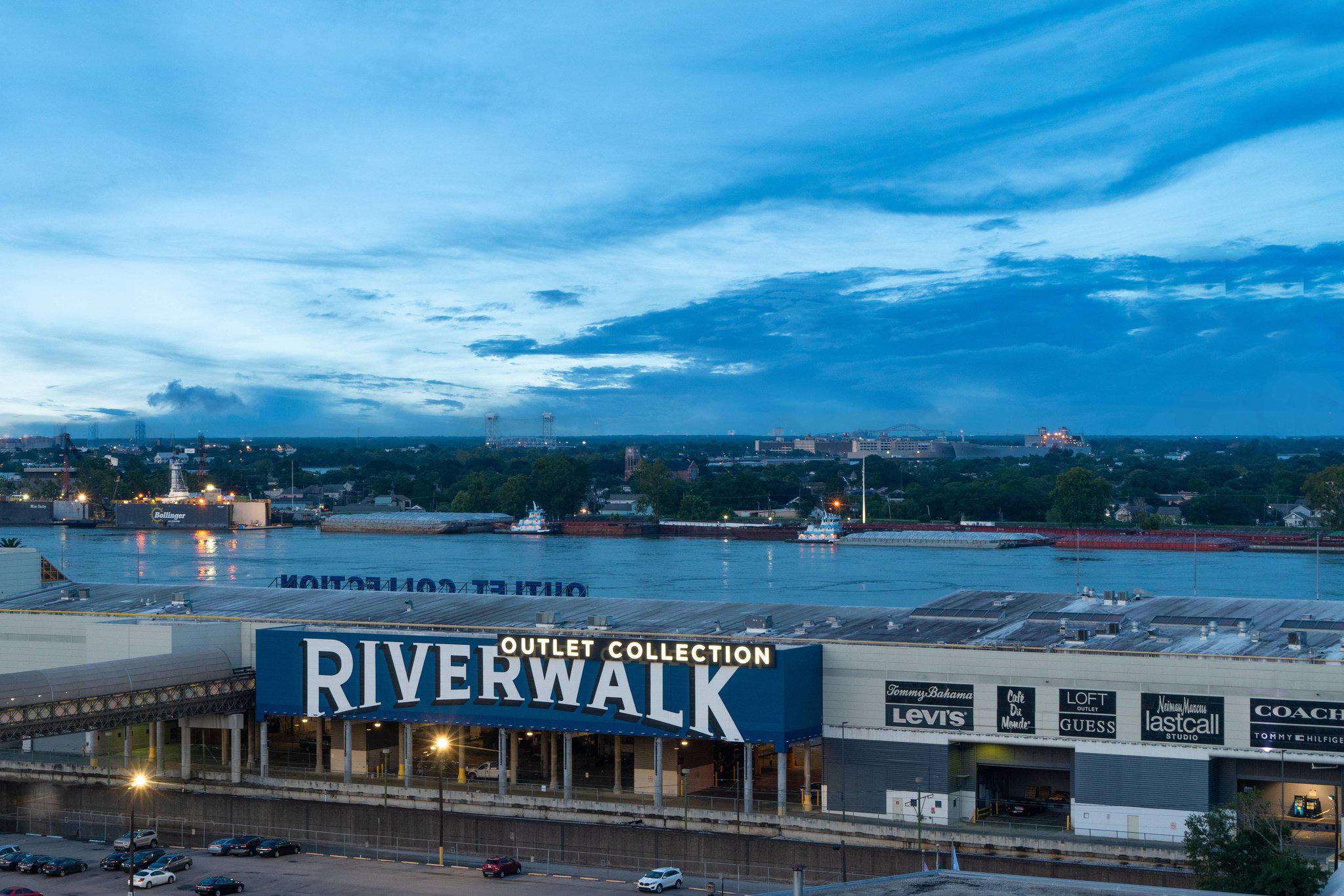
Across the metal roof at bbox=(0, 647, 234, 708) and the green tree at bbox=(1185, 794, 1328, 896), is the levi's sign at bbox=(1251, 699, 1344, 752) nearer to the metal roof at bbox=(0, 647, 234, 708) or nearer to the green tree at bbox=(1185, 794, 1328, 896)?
the green tree at bbox=(1185, 794, 1328, 896)

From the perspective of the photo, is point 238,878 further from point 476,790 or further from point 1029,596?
point 1029,596

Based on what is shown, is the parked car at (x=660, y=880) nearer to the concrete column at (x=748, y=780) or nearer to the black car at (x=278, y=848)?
the concrete column at (x=748, y=780)

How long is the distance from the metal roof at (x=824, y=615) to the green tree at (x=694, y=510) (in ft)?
375

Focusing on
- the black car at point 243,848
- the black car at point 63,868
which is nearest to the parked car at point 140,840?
the black car at point 63,868

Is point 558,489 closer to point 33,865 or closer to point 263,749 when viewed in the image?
point 263,749

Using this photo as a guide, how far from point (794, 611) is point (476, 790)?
956 cm

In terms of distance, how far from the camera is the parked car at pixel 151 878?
3103 cm

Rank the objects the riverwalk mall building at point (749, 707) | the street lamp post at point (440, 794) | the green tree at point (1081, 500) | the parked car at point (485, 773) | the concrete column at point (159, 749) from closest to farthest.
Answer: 1. the riverwalk mall building at point (749, 707)
2. the street lamp post at point (440, 794)
3. the parked car at point (485, 773)
4. the concrete column at point (159, 749)
5. the green tree at point (1081, 500)

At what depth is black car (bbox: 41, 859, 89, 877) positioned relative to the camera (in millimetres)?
32375

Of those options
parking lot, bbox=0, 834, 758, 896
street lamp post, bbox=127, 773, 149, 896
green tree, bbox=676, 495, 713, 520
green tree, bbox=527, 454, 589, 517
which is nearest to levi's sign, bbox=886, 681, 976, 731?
parking lot, bbox=0, 834, 758, 896

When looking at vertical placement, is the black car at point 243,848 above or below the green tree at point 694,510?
below

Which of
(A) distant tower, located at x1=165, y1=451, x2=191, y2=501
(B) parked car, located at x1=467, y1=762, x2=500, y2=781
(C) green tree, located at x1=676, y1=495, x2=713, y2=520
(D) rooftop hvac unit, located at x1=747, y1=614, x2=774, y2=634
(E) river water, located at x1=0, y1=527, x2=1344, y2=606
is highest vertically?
(A) distant tower, located at x1=165, y1=451, x2=191, y2=501

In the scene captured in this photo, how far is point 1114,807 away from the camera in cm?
3250

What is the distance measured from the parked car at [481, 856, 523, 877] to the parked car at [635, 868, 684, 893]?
2710 millimetres
